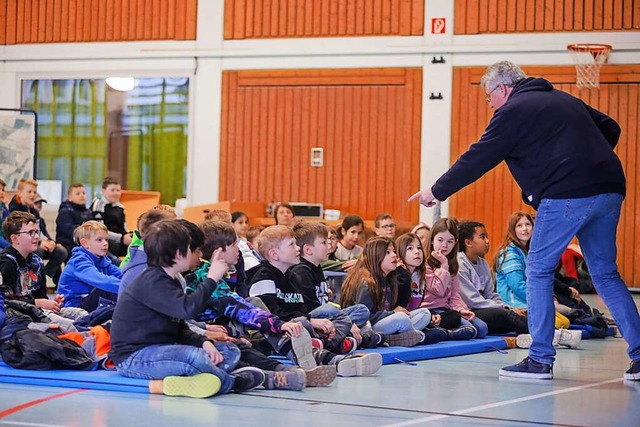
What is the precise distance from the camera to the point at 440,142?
48.5 feet

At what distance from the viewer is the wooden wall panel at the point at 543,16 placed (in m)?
14.0

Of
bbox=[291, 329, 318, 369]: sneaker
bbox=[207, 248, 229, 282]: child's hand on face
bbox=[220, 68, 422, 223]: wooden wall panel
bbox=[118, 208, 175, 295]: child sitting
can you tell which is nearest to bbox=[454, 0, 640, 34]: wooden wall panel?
bbox=[220, 68, 422, 223]: wooden wall panel

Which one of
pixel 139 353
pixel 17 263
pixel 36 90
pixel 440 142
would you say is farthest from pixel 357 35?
pixel 139 353

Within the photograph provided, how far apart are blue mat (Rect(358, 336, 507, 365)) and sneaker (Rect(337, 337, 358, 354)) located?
0.15 m

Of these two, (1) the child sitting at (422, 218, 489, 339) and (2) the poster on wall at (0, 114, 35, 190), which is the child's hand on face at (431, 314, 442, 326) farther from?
(2) the poster on wall at (0, 114, 35, 190)

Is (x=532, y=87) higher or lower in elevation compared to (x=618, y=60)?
lower

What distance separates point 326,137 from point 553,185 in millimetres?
10254

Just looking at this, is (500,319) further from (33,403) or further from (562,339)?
(33,403)

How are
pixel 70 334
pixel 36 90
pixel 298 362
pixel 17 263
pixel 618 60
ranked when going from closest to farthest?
1. pixel 298 362
2. pixel 70 334
3. pixel 17 263
4. pixel 618 60
5. pixel 36 90

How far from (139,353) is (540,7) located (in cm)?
1097

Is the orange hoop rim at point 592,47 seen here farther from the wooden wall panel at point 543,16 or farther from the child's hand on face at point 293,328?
the child's hand on face at point 293,328

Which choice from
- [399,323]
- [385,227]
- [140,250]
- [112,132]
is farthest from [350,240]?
[112,132]

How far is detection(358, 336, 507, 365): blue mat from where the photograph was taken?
243 inches

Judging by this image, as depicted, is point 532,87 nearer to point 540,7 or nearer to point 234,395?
point 234,395
